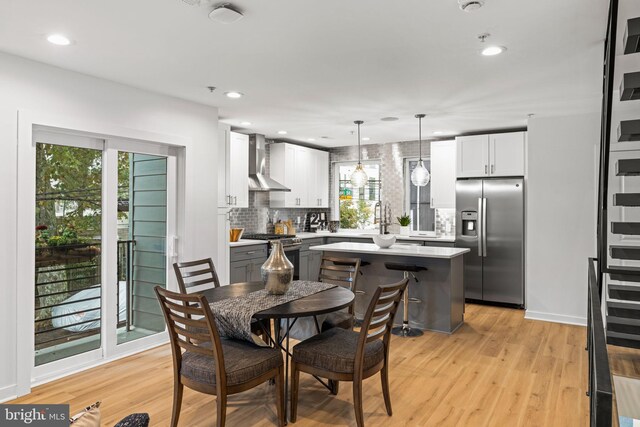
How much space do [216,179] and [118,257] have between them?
1329 millimetres

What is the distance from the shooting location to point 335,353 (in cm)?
261

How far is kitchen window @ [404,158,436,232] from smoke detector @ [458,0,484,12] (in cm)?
471

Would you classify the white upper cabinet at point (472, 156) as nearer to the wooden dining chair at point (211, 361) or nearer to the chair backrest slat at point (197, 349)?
the wooden dining chair at point (211, 361)

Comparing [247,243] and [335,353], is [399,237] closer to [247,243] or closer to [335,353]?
[247,243]

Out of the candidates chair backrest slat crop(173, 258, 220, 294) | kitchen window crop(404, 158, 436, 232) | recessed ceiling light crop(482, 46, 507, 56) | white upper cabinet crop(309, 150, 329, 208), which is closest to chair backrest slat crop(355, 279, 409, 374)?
chair backrest slat crop(173, 258, 220, 294)

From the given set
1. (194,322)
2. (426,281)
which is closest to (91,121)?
(194,322)

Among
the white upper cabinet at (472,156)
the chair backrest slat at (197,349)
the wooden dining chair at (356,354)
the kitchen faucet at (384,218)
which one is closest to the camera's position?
the chair backrest slat at (197,349)

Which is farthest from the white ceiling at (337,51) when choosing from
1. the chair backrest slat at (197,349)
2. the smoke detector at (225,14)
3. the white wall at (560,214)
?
the chair backrest slat at (197,349)

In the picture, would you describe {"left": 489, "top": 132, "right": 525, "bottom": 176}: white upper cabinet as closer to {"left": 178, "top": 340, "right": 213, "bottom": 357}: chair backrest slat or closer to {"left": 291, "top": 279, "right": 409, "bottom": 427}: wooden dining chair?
{"left": 291, "top": 279, "right": 409, "bottom": 427}: wooden dining chair

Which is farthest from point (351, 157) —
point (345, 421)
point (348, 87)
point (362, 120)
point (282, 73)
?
point (345, 421)

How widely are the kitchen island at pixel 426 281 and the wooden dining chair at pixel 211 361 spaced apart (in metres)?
2.31

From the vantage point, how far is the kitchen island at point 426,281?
4.62 metres

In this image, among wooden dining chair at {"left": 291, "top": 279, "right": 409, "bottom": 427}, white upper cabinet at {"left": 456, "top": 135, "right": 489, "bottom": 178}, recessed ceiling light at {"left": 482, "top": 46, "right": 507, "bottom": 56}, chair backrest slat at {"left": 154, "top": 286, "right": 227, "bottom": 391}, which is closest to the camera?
chair backrest slat at {"left": 154, "top": 286, "right": 227, "bottom": 391}

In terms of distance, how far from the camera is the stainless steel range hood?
604cm
